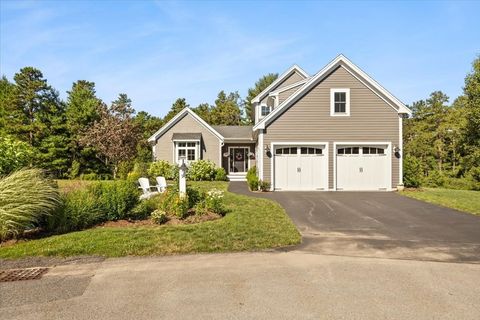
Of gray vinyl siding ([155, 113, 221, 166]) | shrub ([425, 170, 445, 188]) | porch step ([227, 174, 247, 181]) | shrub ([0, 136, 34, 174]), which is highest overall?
gray vinyl siding ([155, 113, 221, 166])

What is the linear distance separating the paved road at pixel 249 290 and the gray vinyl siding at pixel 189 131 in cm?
2108

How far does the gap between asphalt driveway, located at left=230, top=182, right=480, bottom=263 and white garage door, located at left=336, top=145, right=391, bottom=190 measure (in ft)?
12.5

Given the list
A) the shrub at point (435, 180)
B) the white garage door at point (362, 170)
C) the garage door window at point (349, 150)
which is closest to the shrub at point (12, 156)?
the white garage door at point (362, 170)

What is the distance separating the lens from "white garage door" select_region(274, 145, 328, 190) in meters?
18.9

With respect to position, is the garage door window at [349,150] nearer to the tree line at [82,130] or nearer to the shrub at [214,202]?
the tree line at [82,130]

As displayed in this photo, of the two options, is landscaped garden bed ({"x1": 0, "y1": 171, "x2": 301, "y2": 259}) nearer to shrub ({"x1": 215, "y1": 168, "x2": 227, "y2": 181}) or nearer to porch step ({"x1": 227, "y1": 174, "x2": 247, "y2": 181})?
shrub ({"x1": 215, "y1": 168, "x2": 227, "y2": 181})

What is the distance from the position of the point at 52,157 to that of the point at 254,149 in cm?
1656

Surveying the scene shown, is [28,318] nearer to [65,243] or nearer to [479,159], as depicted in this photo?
[65,243]

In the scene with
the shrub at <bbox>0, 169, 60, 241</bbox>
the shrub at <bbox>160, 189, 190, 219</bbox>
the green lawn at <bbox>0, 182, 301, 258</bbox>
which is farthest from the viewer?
the shrub at <bbox>160, 189, 190, 219</bbox>

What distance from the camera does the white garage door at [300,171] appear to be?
18891 millimetres

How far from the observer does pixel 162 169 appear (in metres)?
25.4

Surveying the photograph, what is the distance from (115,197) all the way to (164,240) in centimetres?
266

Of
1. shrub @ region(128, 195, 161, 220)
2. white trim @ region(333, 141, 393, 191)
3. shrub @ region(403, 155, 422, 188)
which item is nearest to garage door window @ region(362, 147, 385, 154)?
white trim @ region(333, 141, 393, 191)

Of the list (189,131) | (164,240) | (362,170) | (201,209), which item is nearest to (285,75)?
(189,131)
